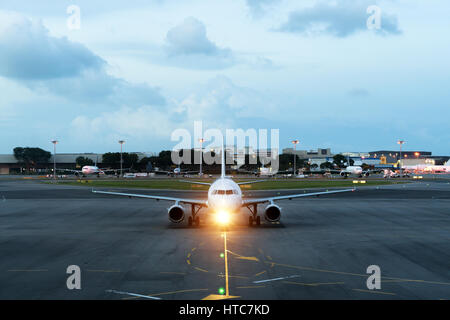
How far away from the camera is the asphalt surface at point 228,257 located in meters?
14.5

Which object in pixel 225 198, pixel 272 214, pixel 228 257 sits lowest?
pixel 228 257

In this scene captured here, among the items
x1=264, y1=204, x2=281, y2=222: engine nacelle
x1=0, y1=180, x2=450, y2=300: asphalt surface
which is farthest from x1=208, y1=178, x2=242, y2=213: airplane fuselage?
x1=264, y1=204, x2=281, y2=222: engine nacelle

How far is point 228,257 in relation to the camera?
1994cm

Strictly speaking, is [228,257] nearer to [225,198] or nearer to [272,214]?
[225,198]

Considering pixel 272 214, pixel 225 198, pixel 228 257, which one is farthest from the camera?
pixel 272 214

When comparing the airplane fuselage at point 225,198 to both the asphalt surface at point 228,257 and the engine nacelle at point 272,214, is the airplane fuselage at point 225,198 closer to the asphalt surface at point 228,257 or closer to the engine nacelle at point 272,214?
the asphalt surface at point 228,257

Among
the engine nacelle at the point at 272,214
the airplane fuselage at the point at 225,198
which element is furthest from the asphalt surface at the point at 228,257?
the airplane fuselage at the point at 225,198

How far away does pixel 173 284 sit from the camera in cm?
1523

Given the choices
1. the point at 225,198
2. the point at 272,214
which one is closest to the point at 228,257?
the point at 225,198
